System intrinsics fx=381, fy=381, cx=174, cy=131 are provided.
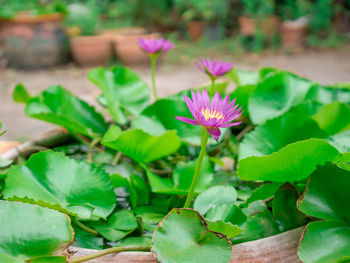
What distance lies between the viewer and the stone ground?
297 cm

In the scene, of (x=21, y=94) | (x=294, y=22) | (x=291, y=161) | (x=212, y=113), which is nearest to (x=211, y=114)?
(x=212, y=113)

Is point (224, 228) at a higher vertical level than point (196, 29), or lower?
higher

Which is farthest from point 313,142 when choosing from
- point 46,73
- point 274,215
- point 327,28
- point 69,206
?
point 327,28

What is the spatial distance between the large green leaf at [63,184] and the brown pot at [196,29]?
4.53 meters

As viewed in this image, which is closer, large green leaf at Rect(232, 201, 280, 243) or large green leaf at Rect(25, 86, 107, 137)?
large green leaf at Rect(232, 201, 280, 243)

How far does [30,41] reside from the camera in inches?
149

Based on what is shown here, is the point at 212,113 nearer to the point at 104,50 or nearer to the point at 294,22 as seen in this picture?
the point at 104,50

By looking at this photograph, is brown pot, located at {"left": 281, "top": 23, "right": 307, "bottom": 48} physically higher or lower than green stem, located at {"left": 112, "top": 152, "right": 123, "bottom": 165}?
lower

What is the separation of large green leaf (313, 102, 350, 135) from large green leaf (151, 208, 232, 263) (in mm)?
317

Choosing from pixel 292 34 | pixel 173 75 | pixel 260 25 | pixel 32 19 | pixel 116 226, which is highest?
pixel 116 226

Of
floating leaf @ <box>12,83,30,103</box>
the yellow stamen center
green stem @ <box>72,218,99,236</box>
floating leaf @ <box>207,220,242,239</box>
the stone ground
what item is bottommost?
the stone ground

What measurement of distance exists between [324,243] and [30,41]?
12.6 feet

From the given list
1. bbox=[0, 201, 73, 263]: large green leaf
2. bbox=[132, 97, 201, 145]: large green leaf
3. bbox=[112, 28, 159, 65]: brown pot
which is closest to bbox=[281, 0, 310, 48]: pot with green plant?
Result: bbox=[112, 28, 159, 65]: brown pot

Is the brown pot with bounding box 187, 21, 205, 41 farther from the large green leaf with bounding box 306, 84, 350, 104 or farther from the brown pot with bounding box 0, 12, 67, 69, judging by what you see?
the large green leaf with bounding box 306, 84, 350, 104
